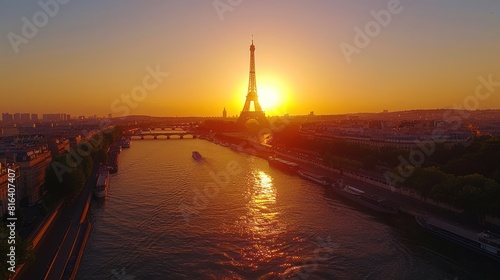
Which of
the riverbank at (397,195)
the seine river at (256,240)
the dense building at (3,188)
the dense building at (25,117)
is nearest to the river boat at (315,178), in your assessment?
the riverbank at (397,195)

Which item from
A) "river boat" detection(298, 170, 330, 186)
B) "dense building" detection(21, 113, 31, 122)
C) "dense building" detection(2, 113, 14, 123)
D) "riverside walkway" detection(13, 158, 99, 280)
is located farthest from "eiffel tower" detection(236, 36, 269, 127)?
"dense building" detection(21, 113, 31, 122)

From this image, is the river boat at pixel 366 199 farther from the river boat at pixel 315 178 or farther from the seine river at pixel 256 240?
the river boat at pixel 315 178

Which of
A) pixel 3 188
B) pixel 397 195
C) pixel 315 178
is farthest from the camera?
pixel 315 178

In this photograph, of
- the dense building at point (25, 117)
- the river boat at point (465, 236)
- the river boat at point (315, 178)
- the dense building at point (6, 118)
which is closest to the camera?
the river boat at point (465, 236)

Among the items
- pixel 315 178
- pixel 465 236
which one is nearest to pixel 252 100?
pixel 315 178

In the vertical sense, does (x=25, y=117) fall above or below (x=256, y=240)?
below

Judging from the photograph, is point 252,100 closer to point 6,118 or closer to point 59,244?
point 59,244
